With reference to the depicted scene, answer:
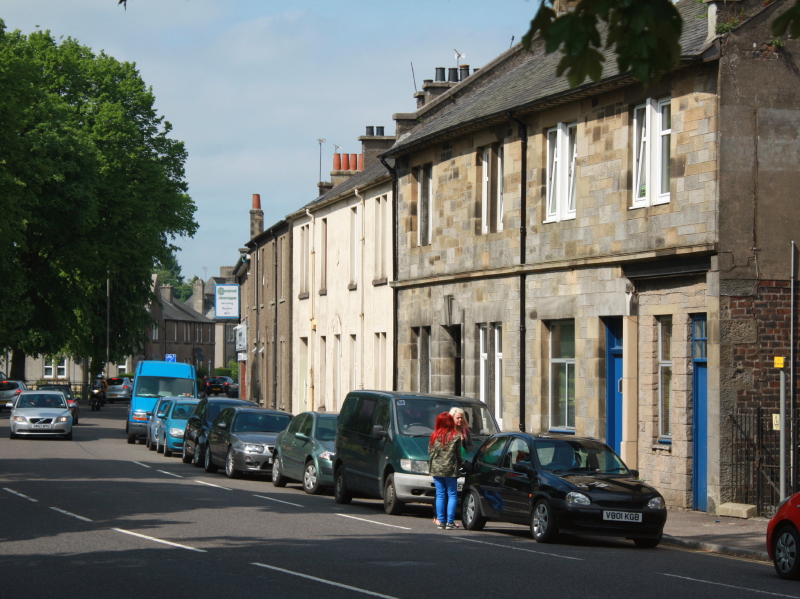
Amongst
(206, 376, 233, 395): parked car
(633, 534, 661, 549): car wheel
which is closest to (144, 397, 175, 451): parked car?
(633, 534, 661, 549): car wheel

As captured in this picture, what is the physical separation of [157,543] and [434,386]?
15830mm

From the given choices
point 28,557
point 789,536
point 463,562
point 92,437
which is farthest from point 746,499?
point 92,437

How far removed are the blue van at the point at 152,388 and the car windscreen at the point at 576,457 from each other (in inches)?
931

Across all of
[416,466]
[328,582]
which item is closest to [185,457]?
[416,466]

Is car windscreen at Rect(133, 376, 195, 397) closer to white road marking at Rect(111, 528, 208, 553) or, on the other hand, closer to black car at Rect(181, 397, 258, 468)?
black car at Rect(181, 397, 258, 468)

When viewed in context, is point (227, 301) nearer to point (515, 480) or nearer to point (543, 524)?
point (515, 480)

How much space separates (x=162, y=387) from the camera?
38469 millimetres

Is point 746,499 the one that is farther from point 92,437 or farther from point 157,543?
point 92,437

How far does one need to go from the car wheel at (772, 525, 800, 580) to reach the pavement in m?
1.87

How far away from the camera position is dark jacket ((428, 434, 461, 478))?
15680mm

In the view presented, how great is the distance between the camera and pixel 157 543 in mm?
12812

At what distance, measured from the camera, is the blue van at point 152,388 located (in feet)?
122

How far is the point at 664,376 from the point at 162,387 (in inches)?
896

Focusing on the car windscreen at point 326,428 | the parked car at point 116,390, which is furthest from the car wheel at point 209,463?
the parked car at point 116,390
